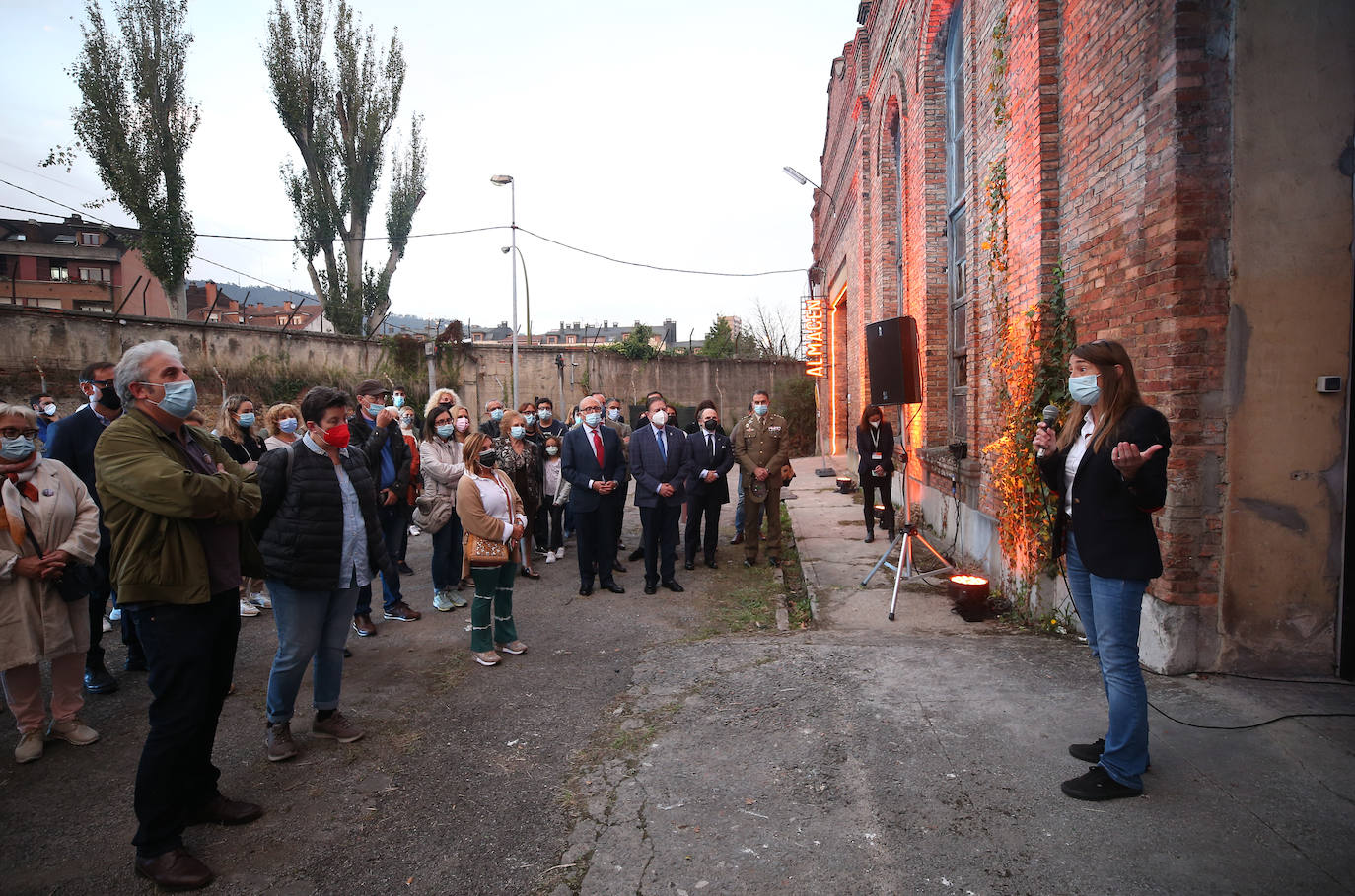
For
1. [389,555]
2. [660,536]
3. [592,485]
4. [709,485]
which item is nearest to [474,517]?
[389,555]

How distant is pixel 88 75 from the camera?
22.9m

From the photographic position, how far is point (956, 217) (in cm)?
945

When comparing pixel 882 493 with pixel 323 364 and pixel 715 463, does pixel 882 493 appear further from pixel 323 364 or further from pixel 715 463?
pixel 323 364

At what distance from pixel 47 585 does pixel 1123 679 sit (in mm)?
5418

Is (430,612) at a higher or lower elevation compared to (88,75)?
lower

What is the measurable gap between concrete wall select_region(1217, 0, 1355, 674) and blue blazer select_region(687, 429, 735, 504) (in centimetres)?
530

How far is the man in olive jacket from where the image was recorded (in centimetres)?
297

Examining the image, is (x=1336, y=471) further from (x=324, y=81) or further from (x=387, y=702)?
(x=324, y=81)

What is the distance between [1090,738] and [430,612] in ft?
17.8

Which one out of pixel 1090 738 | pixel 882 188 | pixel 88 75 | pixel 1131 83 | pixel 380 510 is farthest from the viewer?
pixel 88 75

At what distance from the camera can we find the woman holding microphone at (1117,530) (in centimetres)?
319

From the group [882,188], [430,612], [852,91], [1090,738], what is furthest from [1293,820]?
[852,91]

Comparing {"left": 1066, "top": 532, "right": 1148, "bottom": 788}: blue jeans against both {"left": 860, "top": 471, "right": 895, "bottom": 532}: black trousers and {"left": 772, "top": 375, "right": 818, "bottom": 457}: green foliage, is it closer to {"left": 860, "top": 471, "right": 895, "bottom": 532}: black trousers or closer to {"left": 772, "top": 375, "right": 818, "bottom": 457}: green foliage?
{"left": 860, "top": 471, "right": 895, "bottom": 532}: black trousers

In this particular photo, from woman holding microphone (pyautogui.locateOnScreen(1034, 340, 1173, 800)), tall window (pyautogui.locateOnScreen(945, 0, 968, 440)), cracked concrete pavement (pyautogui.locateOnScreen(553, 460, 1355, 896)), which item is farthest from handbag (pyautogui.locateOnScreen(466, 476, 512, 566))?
tall window (pyautogui.locateOnScreen(945, 0, 968, 440))
